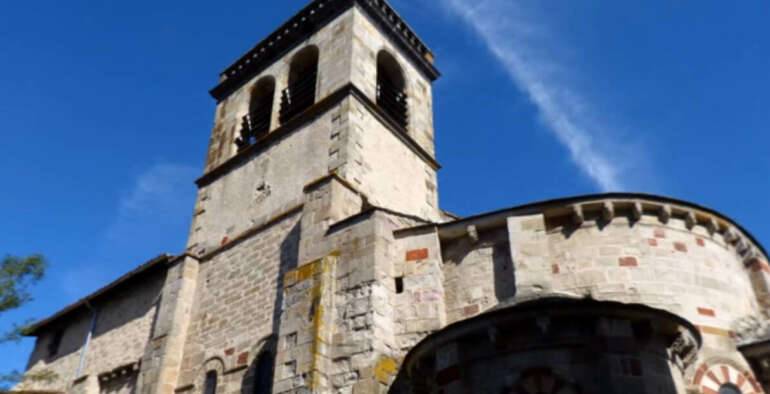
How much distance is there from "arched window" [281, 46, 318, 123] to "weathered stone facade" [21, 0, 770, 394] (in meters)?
0.05

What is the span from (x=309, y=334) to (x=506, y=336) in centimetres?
324

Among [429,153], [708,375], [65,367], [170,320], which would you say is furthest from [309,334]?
[65,367]

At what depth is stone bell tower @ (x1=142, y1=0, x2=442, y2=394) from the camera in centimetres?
976

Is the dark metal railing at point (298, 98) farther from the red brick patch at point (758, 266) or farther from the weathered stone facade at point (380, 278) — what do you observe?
the red brick patch at point (758, 266)

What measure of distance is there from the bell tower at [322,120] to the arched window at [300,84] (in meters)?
0.03

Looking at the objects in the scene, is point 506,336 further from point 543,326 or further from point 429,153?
point 429,153

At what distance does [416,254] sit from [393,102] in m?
6.04

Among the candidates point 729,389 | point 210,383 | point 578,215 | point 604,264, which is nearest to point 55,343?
point 210,383

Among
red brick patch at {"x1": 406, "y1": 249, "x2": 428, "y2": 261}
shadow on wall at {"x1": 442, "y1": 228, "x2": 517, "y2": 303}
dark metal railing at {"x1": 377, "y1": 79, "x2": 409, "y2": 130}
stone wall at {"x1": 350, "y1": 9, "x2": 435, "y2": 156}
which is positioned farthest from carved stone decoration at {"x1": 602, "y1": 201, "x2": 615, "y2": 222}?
dark metal railing at {"x1": 377, "y1": 79, "x2": 409, "y2": 130}

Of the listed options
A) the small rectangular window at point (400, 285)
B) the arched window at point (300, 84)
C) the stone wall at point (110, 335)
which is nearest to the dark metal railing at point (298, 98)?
the arched window at point (300, 84)

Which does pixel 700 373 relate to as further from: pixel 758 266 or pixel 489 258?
pixel 489 258

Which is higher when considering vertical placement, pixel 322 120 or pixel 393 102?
pixel 393 102

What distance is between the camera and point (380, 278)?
9.85 m

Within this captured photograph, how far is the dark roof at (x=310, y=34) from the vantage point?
1580 cm
